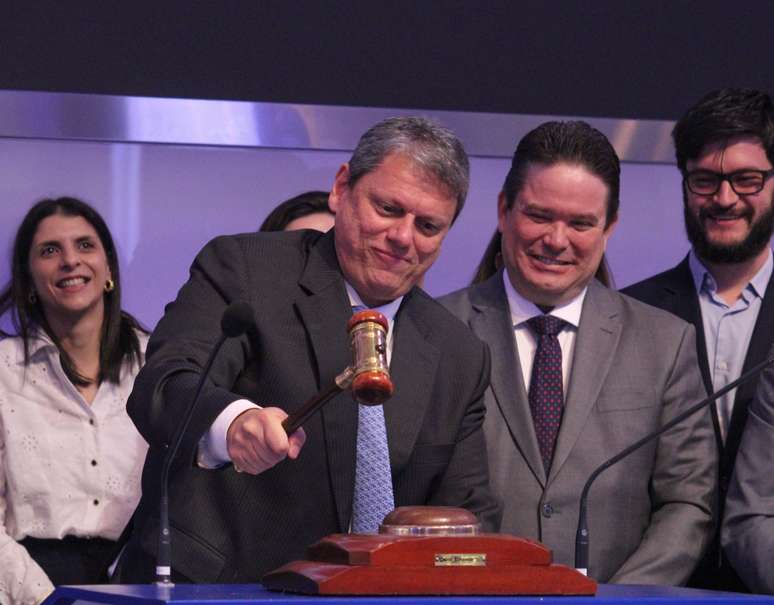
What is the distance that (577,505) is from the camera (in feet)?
9.97

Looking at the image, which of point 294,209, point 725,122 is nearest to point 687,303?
point 725,122

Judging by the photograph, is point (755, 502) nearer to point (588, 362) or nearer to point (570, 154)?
point (588, 362)

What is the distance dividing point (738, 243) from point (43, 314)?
1.86 metres

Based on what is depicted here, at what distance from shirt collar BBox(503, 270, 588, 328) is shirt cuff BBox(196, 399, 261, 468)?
114cm

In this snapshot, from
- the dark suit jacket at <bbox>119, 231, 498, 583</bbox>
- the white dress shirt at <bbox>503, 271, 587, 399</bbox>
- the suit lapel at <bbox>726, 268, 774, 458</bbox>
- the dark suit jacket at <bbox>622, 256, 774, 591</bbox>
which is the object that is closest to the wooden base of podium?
the dark suit jacket at <bbox>119, 231, 498, 583</bbox>

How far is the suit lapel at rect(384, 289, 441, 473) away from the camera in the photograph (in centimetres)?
267

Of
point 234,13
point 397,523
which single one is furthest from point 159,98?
point 397,523

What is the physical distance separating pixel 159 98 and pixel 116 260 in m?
0.50

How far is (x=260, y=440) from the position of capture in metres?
2.02

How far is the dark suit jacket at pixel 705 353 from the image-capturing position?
3.30 metres

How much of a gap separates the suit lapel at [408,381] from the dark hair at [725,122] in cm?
101

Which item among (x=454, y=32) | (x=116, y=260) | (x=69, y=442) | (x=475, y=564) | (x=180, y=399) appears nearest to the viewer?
(x=475, y=564)

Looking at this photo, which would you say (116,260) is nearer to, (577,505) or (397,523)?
(577,505)

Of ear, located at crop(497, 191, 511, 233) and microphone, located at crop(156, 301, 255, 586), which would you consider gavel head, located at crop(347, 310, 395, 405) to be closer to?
microphone, located at crop(156, 301, 255, 586)
